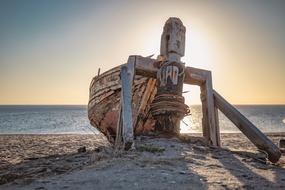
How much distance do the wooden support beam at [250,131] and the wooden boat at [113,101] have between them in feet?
5.27

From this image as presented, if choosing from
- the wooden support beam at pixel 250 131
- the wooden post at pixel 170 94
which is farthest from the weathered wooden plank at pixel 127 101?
the wooden support beam at pixel 250 131

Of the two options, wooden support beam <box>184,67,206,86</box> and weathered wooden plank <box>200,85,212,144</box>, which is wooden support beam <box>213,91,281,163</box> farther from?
wooden support beam <box>184,67,206,86</box>

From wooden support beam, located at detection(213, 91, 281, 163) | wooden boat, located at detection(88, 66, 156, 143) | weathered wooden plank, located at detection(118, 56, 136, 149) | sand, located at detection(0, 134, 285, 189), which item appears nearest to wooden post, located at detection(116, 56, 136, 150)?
weathered wooden plank, located at detection(118, 56, 136, 149)

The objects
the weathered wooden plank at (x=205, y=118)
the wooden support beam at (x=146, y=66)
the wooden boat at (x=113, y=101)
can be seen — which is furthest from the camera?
the wooden boat at (x=113, y=101)

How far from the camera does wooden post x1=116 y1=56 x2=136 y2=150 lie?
5.33 m

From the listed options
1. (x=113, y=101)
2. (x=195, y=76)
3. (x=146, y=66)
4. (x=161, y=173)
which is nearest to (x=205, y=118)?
(x=195, y=76)

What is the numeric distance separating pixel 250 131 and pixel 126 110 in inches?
95.8

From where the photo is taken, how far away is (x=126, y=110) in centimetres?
578

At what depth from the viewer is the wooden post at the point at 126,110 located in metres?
5.33

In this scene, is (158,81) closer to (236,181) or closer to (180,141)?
(180,141)

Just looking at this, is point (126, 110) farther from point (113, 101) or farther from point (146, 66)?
point (113, 101)

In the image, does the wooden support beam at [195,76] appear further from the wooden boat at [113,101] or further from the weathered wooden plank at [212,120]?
the wooden boat at [113,101]

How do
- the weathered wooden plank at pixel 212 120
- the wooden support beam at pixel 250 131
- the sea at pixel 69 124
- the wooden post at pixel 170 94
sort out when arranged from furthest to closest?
1. the sea at pixel 69 124
2. the weathered wooden plank at pixel 212 120
3. the wooden post at pixel 170 94
4. the wooden support beam at pixel 250 131

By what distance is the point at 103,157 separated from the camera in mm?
4949
